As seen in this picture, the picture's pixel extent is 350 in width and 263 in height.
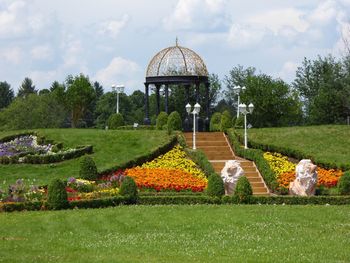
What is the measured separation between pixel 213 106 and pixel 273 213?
182 ft

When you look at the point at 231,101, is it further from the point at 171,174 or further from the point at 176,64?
the point at 171,174

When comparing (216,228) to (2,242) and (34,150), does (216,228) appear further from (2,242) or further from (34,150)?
(34,150)

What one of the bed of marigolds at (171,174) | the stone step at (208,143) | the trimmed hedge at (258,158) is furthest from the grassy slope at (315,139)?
the bed of marigolds at (171,174)

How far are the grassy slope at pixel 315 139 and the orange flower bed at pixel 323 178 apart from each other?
1196 millimetres

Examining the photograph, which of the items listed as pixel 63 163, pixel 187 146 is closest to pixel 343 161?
pixel 187 146

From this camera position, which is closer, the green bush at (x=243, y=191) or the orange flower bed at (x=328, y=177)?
the green bush at (x=243, y=191)

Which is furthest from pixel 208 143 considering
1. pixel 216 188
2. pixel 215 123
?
pixel 216 188

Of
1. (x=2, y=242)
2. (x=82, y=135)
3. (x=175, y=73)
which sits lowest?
(x=2, y=242)

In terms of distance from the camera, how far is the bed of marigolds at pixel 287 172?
26.4m

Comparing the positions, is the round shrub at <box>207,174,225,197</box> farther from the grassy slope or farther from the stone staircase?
the grassy slope

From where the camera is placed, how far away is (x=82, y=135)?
34.7 m

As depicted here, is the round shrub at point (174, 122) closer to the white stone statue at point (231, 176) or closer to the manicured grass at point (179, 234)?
the white stone statue at point (231, 176)

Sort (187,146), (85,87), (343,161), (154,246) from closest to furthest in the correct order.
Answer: (154,246) → (343,161) → (187,146) → (85,87)

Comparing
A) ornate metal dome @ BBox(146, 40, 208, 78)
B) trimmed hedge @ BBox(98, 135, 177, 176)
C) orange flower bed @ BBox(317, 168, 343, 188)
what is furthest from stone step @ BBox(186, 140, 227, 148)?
ornate metal dome @ BBox(146, 40, 208, 78)
